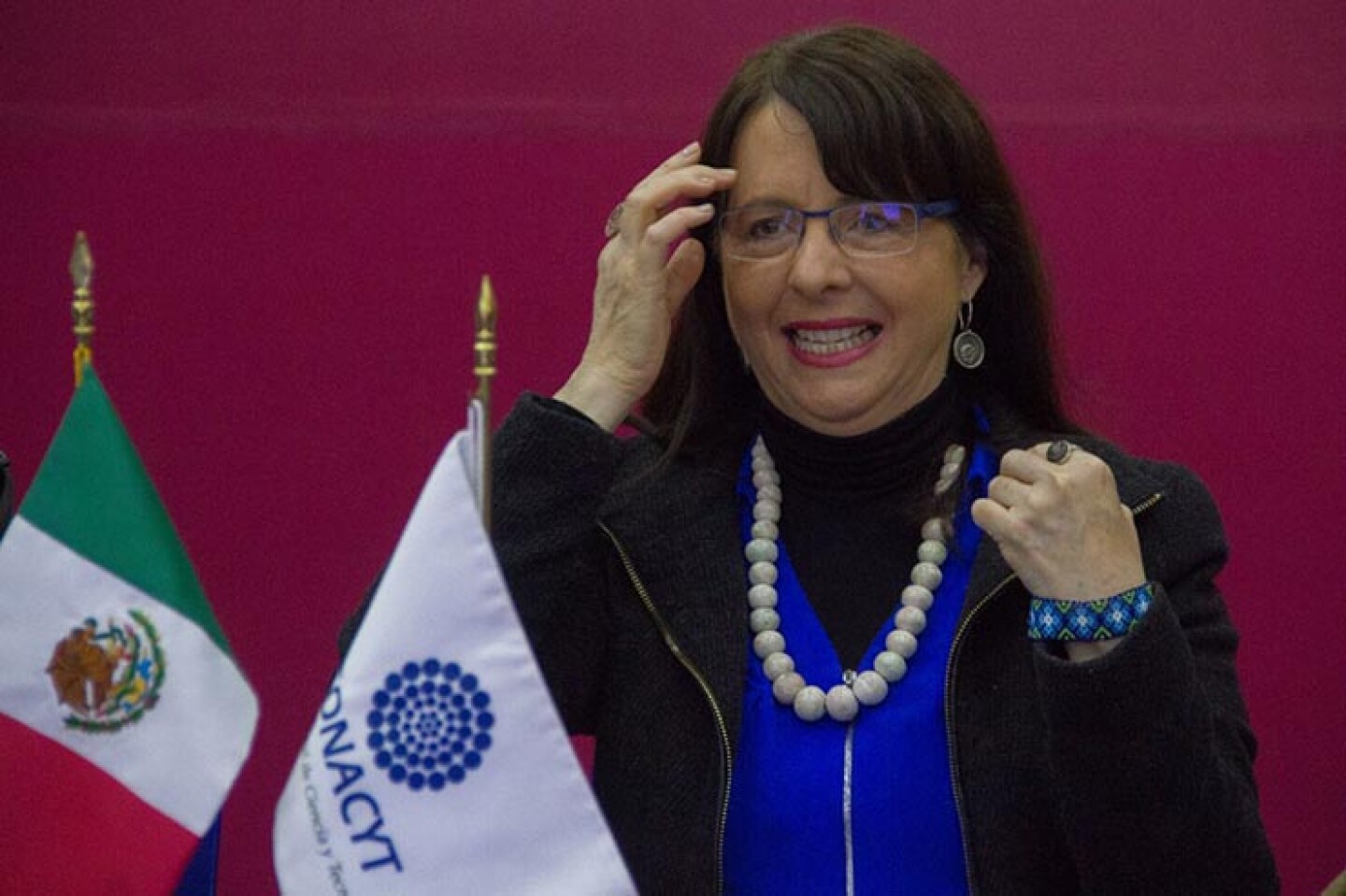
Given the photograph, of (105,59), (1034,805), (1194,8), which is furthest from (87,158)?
(1034,805)

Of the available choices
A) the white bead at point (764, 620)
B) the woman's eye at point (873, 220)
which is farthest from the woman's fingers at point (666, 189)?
the white bead at point (764, 620)

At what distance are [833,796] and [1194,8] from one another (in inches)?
59.1

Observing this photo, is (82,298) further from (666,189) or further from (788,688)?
(788,688)

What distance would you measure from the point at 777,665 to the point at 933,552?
0.59 ft

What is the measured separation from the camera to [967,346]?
85.0 inches

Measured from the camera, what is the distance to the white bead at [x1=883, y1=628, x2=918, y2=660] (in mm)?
1992

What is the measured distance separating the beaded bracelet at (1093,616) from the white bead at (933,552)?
8.2 inches

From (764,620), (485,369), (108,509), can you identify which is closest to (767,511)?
(764,620)

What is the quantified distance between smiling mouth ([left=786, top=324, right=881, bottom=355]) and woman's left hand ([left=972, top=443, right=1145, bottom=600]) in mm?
232

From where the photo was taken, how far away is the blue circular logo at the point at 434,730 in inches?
65.3

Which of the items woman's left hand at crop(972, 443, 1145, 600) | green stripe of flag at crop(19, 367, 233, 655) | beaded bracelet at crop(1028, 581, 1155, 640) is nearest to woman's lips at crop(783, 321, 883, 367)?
woman's left hand at crop(972, 443, 1145, 600)

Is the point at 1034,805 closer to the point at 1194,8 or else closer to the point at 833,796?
the point at 833,796

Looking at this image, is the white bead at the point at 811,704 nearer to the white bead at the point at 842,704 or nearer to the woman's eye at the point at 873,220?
the white bead at the point at 842,704

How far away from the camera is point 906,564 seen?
2.09 m
